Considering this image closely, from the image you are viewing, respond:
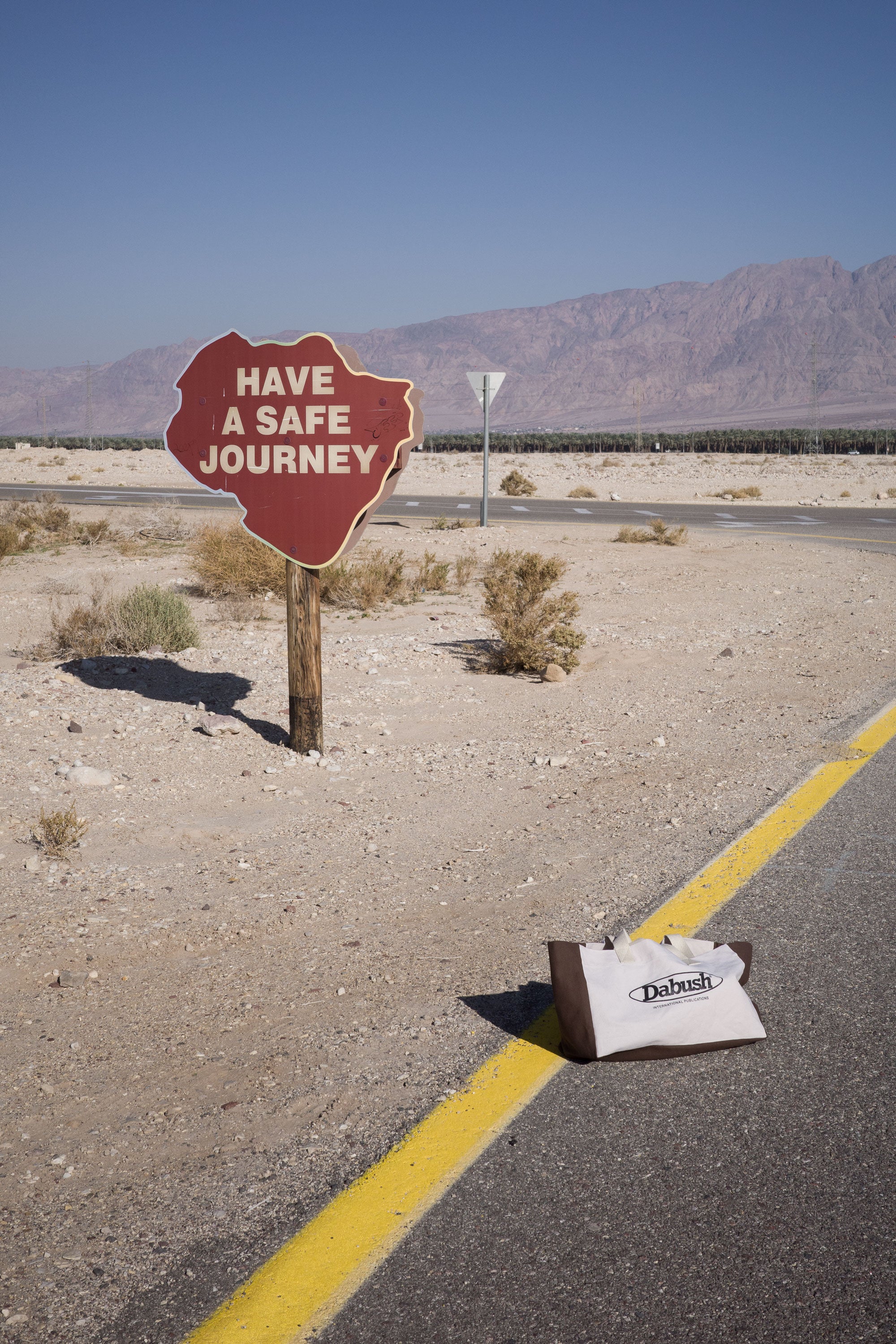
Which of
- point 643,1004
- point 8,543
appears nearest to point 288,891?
point 643,1004

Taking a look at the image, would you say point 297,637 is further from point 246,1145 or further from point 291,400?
point 246,1145

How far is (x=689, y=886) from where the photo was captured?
4.21 meters

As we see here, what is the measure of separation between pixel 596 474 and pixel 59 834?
45849mm

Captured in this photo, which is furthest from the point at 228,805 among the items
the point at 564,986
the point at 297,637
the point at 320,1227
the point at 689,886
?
the point at 320,1227

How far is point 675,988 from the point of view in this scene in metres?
3.06

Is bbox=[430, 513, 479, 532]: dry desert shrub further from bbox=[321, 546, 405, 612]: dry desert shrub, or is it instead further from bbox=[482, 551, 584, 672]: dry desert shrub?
bbox=[482, 551, 584, 672]: dry desert shrub

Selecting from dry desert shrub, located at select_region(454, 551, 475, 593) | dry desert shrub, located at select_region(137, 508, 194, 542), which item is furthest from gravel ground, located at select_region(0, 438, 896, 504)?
dry desert shrub, located at select_region(454, 551, 475, 593)

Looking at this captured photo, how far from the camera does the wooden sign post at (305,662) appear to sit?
6195 mm

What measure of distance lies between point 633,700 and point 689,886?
11.7 ft

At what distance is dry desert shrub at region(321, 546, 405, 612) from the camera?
40.2 ft

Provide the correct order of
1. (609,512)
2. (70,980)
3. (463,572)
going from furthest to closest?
(609,512)
(463,572)
(70,980)

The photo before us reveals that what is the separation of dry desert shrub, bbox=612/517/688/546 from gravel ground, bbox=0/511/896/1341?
9415 mm

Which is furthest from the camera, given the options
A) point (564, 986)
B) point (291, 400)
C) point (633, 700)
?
point (633, 700)

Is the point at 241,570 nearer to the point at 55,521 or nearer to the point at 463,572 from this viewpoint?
the point at 463,572
